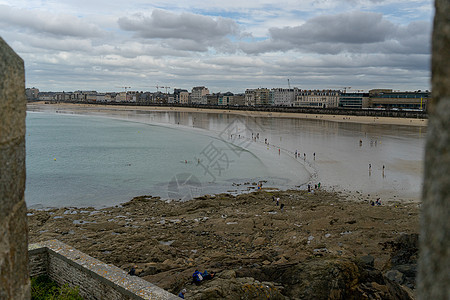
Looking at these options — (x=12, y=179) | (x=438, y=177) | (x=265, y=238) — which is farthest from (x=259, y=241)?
(x=438, y=177)

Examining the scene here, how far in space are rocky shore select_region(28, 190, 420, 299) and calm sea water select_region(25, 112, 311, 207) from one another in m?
2.93

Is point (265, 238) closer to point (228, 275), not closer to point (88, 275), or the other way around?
Result: point (228, 275)

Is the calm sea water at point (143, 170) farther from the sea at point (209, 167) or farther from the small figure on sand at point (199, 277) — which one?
the small figure on sand at point (199, 277)

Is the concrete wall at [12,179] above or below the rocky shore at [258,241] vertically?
above

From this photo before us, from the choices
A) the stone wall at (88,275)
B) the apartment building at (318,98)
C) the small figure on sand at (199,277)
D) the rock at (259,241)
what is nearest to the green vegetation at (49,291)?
the stone wall at (88,275)

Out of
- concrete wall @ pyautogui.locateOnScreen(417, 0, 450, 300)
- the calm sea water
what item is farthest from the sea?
concrete wall @ pyautogui.locateOnScreen(417, 0, 450, 300)

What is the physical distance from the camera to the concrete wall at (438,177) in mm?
1397

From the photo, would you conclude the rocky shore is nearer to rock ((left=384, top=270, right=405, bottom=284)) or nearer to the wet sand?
rock ((left=384, top=270, right=405, bottom=284))

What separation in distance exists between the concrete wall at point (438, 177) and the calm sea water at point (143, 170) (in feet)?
79.5

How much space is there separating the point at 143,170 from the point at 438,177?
3408cm

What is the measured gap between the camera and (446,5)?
1.42 metres

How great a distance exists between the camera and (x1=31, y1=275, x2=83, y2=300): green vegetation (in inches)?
318

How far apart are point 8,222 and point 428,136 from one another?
97.1 inches

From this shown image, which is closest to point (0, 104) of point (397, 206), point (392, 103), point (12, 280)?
point (12, 280)
